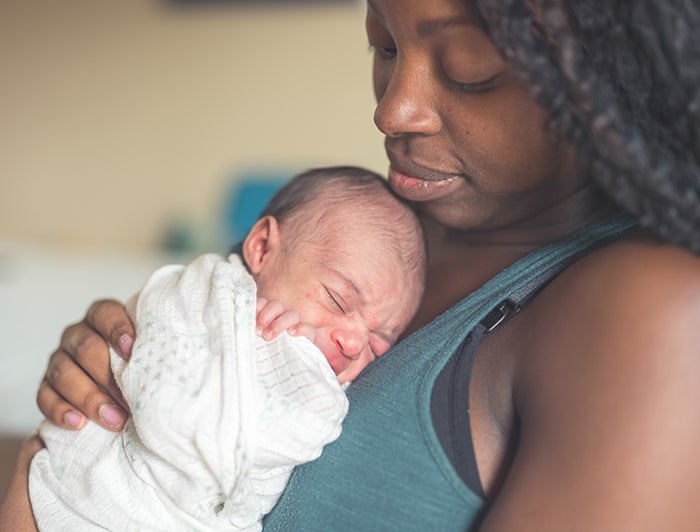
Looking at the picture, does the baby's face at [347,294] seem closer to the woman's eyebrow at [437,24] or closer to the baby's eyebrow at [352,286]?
the baby's eyebrow at [352,286]

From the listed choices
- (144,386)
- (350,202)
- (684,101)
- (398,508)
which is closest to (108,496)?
(144,386)

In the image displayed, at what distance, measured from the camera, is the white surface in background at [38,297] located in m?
2.22

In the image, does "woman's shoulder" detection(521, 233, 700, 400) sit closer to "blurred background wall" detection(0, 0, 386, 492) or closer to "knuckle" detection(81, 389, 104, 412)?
"knuckle" detection(81, 389, 104, 412)

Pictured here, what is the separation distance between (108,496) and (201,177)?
3.76m

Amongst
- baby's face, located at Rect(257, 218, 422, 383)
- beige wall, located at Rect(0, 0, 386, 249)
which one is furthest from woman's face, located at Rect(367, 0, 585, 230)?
beige wall, located at Rect(0, 0, 386, 249)

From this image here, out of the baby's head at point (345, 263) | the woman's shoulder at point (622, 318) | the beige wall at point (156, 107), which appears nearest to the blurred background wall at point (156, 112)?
the beige wall at point (156, 107)

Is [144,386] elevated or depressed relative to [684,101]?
depressed

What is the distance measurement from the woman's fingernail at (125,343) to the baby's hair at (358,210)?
0.24 meters

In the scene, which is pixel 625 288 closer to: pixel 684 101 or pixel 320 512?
pixel 684 101

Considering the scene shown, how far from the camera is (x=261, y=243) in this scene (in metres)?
1.23

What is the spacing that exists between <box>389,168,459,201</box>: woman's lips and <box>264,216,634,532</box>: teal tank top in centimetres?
14

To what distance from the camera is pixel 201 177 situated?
465 cm

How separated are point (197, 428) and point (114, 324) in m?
0.28

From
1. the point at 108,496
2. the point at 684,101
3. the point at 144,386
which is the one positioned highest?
the point at 684,101
